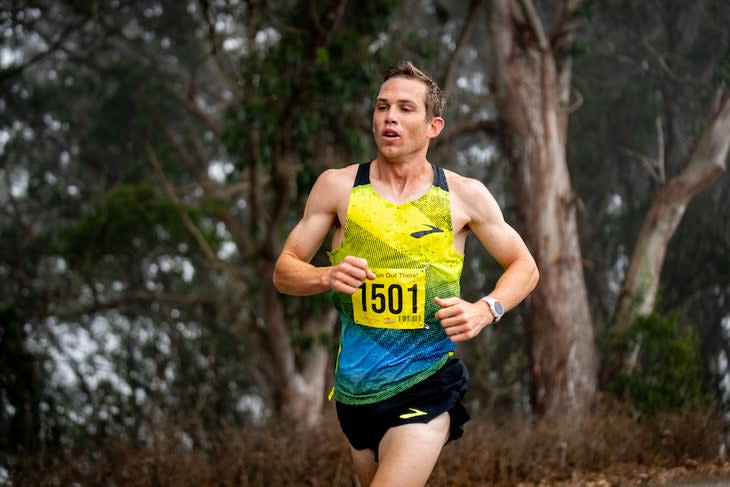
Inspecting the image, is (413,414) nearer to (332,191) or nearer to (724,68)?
(332,191)

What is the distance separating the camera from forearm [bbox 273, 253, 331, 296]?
3434 mm

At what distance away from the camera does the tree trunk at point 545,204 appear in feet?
41.9

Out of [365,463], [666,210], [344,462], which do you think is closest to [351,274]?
[365,463]

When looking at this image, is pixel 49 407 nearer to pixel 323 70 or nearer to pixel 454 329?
pixel 323 70

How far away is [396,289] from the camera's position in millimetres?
3543

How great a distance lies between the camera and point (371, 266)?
11.7 feet

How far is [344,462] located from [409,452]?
3821 mm

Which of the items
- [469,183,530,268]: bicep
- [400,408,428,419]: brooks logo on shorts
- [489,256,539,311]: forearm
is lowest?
[400,408,428,419]: brooks logo on shorts

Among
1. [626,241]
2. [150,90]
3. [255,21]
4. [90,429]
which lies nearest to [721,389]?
[626,241]

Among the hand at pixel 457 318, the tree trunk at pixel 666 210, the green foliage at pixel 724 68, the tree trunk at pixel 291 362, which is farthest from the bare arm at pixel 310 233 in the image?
the green foliage at pixel 724 68

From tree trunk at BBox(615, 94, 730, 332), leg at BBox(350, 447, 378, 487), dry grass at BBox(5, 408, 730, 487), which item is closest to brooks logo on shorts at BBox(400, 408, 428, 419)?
leg at BBox(350, 447, 378, 487)

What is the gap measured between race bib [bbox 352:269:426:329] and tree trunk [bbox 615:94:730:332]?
10.1 metres

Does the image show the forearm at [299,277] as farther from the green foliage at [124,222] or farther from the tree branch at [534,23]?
the green foliage at [124,222]

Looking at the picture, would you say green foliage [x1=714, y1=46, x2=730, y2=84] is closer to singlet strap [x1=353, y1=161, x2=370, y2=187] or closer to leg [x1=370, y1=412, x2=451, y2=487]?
singlet strap [x1=353, y1=161, x2=370, y2=187]
